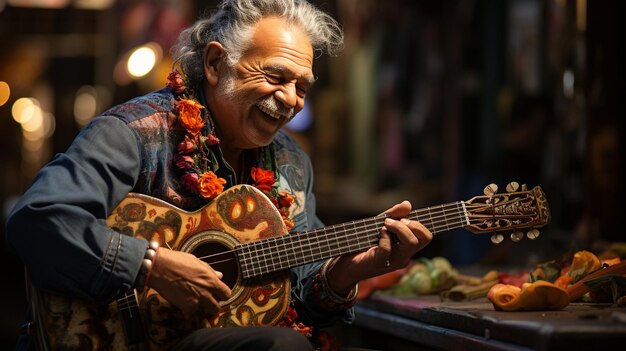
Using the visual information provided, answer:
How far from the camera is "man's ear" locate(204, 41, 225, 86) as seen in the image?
3.60 m

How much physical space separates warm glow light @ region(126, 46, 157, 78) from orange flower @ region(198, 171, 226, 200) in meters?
7.00

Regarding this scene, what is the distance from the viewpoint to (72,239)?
117 inches

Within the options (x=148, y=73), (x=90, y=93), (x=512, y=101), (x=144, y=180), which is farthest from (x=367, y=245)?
(x=90, y=93)

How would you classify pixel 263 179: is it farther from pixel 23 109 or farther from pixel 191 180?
pixel 23 109

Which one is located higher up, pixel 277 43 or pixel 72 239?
pixel 277 43

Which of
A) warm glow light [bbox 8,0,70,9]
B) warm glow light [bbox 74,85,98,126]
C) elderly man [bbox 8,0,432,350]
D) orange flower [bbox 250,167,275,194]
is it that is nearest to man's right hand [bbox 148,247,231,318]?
elderly man [bbox 8,0,432,350]

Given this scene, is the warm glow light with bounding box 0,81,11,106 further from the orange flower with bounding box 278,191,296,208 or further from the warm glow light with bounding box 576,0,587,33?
the orange flower with bounding box 278,191,296,208

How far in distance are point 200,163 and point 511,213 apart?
108cm

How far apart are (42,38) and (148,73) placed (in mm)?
4926

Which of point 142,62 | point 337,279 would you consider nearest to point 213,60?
point 337,279

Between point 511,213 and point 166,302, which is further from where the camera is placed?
point 511,213

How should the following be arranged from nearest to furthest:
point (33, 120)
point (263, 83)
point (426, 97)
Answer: point (263, 83)
point (426, 97)
point (33, 120)

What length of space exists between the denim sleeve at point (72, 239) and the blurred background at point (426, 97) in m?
1.19

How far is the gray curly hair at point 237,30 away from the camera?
3.57m
